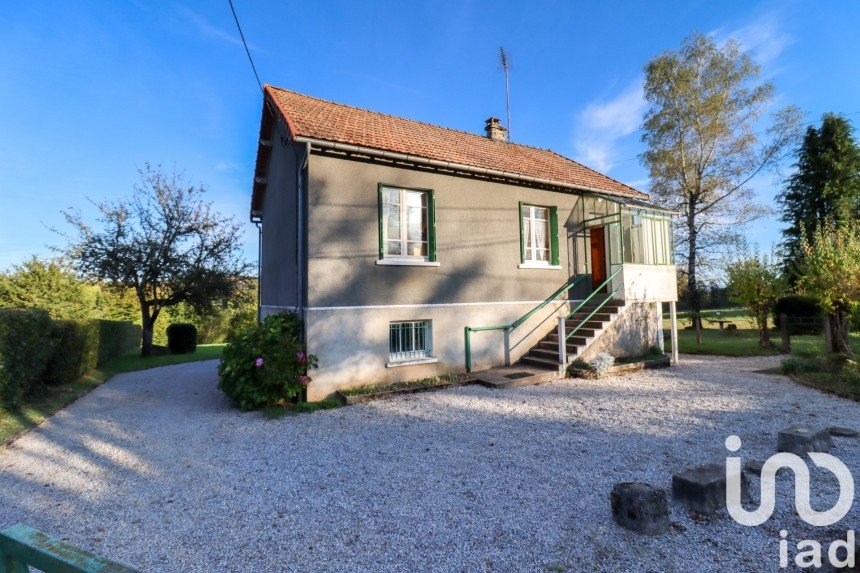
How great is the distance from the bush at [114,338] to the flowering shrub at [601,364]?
660 inches

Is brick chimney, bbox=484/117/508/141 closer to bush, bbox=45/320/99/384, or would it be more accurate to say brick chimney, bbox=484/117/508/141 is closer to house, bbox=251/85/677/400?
house, bbox=251/85/677/400

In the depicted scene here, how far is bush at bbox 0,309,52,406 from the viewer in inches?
288

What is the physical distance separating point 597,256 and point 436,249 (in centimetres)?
608

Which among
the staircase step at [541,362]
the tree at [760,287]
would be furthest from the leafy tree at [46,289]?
the tree at [760,287]

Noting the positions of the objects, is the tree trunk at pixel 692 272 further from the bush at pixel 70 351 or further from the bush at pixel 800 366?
the bush at pixel 70 351

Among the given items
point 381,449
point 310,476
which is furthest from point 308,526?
point 381,449

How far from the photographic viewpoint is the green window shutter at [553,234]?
11.8 metres

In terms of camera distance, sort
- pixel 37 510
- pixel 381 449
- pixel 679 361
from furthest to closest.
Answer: pixel 679 361
pixel 381 449
pixel 37 510

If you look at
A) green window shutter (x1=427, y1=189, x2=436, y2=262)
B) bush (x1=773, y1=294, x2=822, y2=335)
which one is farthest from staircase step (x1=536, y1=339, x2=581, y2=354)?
bush (x1=773, y1=294, x2=822, y2=335)

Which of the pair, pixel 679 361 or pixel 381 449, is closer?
pixel 381 449

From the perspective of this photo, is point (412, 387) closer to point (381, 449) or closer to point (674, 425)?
point (381, 449)

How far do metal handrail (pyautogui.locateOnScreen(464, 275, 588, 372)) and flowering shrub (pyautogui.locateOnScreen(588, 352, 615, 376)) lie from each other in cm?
193

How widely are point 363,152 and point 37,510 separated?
7460mm

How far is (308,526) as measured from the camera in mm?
3602
